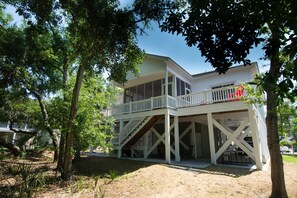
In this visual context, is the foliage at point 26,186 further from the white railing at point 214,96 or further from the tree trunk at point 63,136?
the white railing at point 214,96

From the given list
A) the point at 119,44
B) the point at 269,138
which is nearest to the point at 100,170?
the point at 119,44

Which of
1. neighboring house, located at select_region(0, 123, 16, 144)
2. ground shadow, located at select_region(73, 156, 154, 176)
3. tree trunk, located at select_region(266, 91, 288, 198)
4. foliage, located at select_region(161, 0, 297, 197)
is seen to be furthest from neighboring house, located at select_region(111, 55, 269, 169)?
neighboring house, located at select_region(0, 123, 16, 144)

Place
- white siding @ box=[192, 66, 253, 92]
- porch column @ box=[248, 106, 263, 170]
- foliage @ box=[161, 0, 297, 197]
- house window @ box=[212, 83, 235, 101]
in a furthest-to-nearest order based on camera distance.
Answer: white siding @ box=[192, 66, 253, 92] < house window @ box=[212, 83, 235, 101] < porch column @ box=[248, 106, 263, 170] < foliage @ box=[161, 0, 297, 197]

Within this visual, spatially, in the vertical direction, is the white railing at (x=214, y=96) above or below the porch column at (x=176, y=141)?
above

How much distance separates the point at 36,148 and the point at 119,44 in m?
14.2

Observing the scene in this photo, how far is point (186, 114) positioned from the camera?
12.6 m

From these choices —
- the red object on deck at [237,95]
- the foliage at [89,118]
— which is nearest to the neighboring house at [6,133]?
the foliage at [89,118]

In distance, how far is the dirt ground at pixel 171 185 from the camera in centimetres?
632

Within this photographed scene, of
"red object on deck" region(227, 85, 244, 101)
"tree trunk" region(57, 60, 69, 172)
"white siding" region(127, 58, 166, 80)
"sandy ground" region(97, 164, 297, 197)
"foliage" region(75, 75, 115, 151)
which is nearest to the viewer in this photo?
"sandy ground" region(97, 164, 297, 197)

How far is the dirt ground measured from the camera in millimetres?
6320

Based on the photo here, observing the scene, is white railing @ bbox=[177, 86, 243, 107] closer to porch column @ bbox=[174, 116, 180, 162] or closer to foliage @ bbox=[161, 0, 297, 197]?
porch column @ bbox=[174, 116, 180, 162]

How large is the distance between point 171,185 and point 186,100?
24.8 ft

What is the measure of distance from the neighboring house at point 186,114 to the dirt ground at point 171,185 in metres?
2.34

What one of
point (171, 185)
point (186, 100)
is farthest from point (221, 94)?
point (171, 185)
